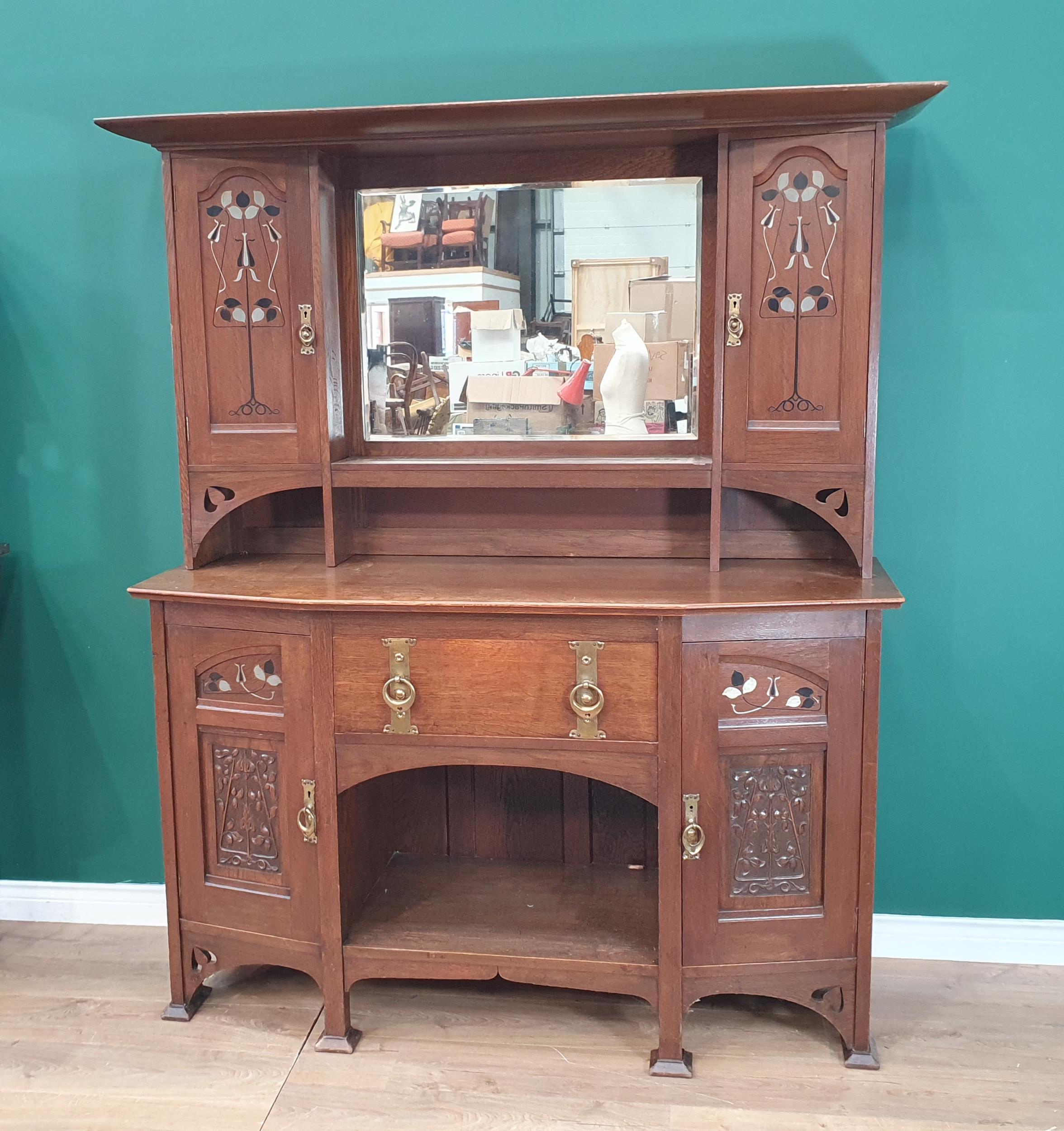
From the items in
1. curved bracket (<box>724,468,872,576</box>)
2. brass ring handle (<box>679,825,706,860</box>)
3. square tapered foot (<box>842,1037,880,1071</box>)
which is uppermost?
curved bracket (<box>724,468,872,576</box>)

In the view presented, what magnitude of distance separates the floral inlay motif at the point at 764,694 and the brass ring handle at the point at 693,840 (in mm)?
242

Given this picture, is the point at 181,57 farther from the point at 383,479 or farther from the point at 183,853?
the point at 183,853

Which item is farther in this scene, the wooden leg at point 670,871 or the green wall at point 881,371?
the green wall at point 881,371

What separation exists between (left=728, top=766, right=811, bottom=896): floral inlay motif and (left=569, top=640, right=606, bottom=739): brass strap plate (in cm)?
31

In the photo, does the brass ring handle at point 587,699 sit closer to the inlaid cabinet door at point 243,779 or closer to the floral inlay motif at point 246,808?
the inlaid cabinet door at point 243,779

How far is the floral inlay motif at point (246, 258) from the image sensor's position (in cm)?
233

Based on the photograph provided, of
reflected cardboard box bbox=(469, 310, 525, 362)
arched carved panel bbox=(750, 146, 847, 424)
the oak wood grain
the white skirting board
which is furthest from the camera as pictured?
the white skirting board

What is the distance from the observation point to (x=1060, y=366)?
242cm

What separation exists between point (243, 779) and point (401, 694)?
0.43 metres

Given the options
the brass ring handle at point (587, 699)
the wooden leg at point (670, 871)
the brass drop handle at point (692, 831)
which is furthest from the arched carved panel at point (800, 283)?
the brass drop handle at point (692, 831)

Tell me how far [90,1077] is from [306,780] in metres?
0.75

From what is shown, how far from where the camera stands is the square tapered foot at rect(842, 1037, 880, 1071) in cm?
225

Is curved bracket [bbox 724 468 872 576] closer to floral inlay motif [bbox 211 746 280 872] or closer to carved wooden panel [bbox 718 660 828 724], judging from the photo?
carved wooden panel [bbox 718 660 828 724]

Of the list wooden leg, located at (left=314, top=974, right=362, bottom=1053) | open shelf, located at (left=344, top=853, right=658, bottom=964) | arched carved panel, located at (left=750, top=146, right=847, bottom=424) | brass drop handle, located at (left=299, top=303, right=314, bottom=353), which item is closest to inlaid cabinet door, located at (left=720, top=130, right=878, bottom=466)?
arched carved panel, located at (left=750, top=146, right=847, bottom=424)
